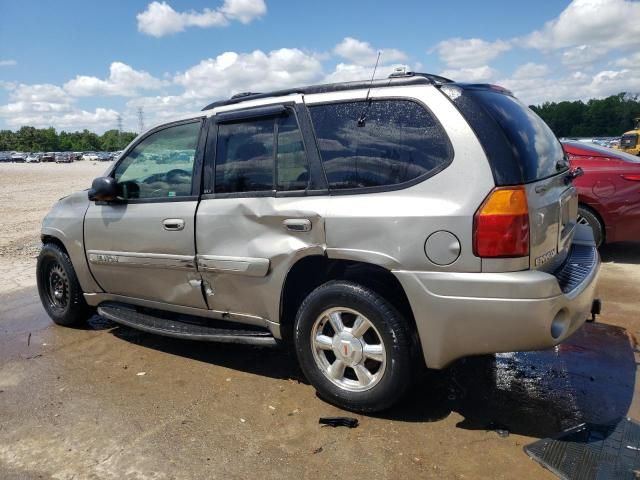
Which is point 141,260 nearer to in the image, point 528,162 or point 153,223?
point 153,223

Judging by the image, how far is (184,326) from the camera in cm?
418

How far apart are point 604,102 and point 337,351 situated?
9017cm

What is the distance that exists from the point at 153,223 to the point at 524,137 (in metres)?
2.66

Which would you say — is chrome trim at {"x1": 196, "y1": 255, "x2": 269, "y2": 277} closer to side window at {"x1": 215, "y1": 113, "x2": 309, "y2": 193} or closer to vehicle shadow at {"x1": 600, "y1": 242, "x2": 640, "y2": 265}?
side window at {"x1": 215, "y1": 113, "x2": 309, "y2": 193}

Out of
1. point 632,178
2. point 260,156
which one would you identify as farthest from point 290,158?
point 632,178

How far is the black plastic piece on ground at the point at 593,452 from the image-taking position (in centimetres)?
274

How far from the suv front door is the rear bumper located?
1744mm

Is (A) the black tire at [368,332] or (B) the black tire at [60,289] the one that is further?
(B) the black tire at [60,289]

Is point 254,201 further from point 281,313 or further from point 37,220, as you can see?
point 37,220

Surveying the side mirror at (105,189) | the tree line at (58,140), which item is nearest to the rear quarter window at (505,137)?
the side mirror at (105,189)

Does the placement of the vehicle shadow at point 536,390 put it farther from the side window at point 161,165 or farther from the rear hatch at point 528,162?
the side window at point 161,165

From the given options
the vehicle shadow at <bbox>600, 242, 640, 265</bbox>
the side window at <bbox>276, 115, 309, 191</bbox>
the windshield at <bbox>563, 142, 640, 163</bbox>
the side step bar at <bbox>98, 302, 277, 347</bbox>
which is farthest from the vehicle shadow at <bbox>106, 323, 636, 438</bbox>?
the windshield at <bbox>563, 142, 640, 163</bbox>

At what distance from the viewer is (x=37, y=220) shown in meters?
13.2

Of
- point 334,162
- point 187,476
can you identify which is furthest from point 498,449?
point 334,162
